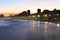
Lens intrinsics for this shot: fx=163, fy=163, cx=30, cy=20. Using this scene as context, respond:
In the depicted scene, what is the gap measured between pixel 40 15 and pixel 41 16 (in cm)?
500

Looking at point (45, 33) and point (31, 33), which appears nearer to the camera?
point (45, 33)

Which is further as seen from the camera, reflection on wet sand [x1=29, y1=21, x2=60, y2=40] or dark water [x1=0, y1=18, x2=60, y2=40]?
dark water [x1=0, y1=18, x2=60, y2=40]

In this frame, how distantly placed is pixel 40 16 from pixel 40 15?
225cm

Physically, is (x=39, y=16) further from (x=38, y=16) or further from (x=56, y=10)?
(x=56, y=10)

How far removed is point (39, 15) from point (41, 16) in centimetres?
751

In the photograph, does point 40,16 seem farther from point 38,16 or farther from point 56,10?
point 56,10

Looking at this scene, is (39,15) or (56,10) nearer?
(56,10)

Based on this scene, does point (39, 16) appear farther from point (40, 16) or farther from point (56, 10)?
point (56, 10)

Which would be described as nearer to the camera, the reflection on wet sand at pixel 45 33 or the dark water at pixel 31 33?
the reflection on wet sand at pixel 45 33

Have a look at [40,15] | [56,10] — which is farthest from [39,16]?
[56,10]

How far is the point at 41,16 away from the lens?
627 ft

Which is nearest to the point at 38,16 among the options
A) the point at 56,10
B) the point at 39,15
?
the point at 39,15

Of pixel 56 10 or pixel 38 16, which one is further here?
pixel 38 16

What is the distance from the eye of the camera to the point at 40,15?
19600 centimetres
